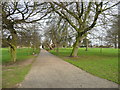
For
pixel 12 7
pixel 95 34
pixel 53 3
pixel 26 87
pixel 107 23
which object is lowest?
pixel 26 87

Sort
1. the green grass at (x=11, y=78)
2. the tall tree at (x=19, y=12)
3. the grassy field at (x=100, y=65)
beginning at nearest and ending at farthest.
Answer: the green grass at (x=11, y=78)
the grassy field at (x=100, y=65)
the tall tree at (x=19, y=12)

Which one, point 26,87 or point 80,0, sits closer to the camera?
point 26,87

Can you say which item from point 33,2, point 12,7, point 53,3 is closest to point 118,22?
point 53,3

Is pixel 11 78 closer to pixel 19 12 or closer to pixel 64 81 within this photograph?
pixel 64 81

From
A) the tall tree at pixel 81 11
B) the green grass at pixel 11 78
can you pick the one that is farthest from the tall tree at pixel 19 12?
the green grass at pixel 11 78

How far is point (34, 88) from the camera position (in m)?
4.03

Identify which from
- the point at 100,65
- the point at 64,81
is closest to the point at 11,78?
the point at 64,81

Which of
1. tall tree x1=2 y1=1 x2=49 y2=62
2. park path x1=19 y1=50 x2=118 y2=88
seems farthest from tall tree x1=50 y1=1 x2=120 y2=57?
park path x1=19 y1=50 x2=118 y2=88

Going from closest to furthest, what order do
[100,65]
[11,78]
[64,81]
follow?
[64,81] → [11,78] → [100,65]

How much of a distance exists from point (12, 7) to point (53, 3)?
4.93 metres

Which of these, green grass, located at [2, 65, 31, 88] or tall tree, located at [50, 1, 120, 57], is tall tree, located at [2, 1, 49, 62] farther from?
green grass, located at [2, 65, 31, 88]

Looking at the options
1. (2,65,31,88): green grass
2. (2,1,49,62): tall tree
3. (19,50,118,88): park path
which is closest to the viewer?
(19,50,118,88): park path

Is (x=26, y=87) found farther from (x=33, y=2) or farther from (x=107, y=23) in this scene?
(x=107, y=23)

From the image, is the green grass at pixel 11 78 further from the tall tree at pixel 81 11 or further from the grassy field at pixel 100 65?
the tall tree at pixel 81 11
